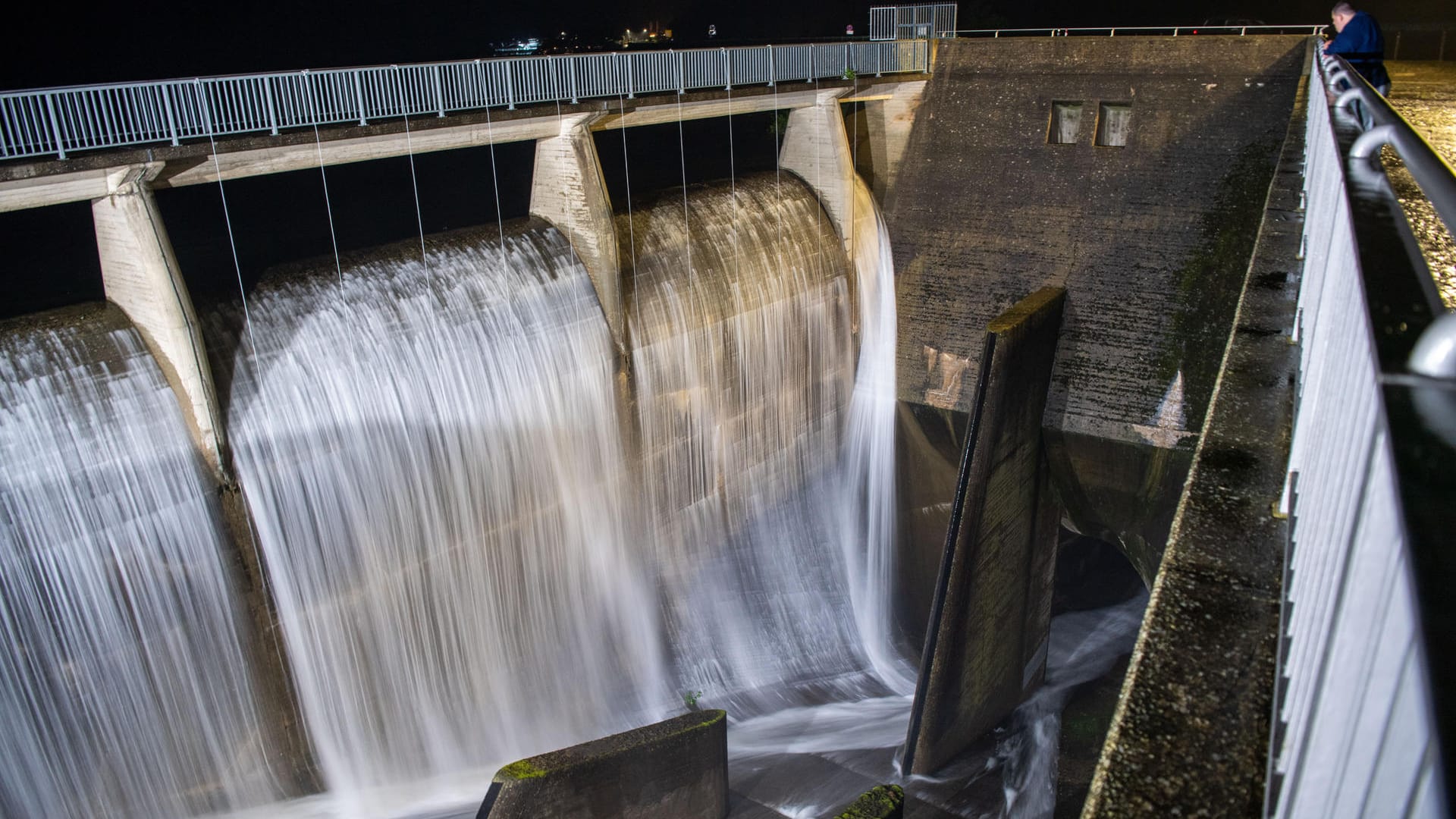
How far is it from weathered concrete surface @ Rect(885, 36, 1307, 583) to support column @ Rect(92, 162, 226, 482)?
31.2 feet

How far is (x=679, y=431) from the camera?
1227 cm

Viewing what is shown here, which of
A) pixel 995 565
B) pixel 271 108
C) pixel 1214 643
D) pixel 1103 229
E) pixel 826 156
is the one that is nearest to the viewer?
pixel 1214 643

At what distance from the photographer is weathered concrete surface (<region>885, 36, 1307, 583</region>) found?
1264 cm

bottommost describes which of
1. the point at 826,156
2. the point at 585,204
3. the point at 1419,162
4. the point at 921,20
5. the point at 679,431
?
the point at 679,431

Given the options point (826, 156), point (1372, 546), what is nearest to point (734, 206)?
point (826, 156)

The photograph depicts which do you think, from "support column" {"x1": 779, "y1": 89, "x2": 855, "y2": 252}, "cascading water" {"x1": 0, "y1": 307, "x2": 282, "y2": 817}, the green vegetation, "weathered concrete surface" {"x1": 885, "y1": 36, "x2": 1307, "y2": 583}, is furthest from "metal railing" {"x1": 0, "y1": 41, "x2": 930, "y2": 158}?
the green vegetation

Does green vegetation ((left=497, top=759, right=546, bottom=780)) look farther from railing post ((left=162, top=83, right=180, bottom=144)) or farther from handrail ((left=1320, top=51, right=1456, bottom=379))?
handrail ((left=1320, top=51, right=1456, bottom=379))

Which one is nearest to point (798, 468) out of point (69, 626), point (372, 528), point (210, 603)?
point (372, 528)

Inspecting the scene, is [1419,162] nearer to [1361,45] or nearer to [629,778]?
[1361,45]

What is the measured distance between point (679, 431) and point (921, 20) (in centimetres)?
869

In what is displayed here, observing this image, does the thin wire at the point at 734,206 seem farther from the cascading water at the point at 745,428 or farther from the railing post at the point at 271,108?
the railing post at the point at 271,108

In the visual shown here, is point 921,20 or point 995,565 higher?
point 921,20

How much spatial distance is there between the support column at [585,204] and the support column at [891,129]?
19.4ft

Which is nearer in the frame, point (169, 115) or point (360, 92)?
point (169, 115)
